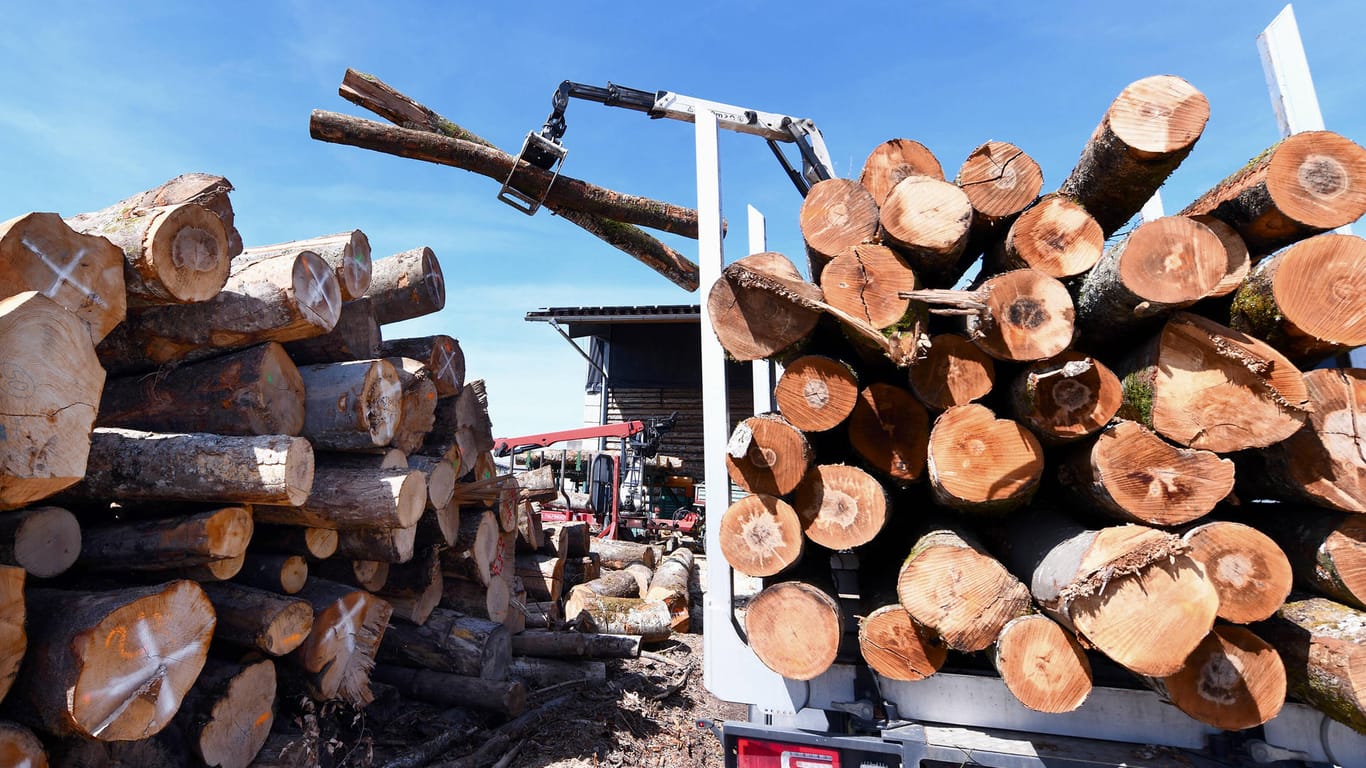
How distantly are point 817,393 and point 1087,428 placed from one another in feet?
2.80

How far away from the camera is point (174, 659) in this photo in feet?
9.53

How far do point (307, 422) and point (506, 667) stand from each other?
7.68 feet

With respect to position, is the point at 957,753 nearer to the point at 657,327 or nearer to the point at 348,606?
the point at 348,606

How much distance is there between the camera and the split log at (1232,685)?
2.11m

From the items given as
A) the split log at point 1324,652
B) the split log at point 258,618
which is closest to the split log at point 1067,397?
the split log at point 1324,652

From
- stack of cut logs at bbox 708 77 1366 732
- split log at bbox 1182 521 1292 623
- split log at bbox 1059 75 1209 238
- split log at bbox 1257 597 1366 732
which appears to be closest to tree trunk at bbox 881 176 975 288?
stack of cut logs at bbox 708 77 1366 732

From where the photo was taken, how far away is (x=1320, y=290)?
2219 millimetres

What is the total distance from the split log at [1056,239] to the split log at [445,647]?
4.10 meters

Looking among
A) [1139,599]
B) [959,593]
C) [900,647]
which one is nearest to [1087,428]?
[1139,599]

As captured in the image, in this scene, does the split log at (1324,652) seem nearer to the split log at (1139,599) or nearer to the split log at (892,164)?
the split log at (1139,599)

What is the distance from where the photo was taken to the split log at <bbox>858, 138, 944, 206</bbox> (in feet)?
9.69

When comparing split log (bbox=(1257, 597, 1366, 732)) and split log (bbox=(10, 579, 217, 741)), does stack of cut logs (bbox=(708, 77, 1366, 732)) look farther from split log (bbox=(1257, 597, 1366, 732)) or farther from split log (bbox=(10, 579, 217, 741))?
split log (bbox=(10, 579, 217, 741))

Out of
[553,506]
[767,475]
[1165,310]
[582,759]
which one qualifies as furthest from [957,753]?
[553,506]

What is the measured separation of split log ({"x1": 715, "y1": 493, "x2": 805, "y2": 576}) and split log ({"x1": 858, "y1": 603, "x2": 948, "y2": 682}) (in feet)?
1.14
